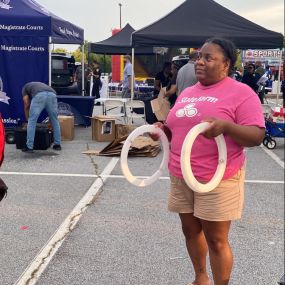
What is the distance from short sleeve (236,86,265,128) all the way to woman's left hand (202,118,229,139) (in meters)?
0.16

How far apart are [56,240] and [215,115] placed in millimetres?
2283

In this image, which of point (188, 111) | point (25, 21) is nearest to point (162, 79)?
point (25, 21)

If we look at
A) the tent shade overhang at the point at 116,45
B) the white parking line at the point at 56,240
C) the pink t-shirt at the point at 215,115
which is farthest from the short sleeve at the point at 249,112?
the tent shade overhang at the point at 116,45

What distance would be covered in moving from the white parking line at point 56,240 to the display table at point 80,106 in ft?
18.7

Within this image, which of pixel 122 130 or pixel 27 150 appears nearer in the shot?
pixel 27 150

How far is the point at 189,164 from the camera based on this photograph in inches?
105

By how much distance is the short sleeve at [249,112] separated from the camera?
271 cm

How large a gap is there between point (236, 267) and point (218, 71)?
179 centimetres

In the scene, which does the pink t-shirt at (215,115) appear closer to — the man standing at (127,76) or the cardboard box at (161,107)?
the cardboard box at (161,107)

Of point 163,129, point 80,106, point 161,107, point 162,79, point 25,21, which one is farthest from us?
point 162,79

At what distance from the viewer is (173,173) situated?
3051 mm

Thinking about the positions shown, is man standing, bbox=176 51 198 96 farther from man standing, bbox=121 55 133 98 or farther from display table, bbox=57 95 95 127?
man standing, bbox=121 55 133 98

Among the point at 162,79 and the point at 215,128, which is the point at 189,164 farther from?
the point at 162,79

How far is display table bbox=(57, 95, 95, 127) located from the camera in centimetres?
1206
